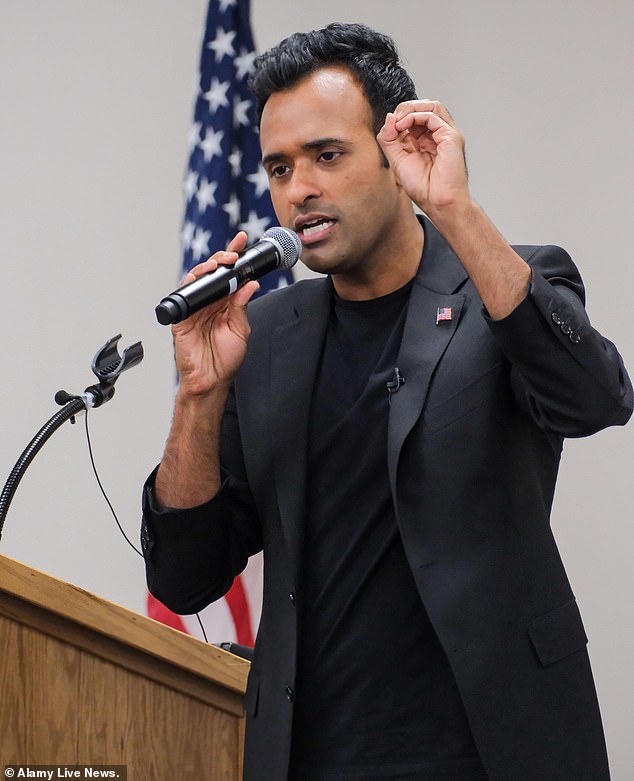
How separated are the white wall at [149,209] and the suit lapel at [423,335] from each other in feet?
6.85

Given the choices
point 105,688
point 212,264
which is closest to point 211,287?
point 212,264

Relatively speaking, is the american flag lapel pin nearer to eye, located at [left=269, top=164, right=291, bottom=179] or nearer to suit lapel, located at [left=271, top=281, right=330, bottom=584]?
suit lapel, located at [left=271, top=281, right=330, bottom=584]

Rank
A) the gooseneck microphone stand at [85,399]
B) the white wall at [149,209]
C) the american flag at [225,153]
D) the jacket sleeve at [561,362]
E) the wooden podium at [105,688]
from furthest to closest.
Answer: the white wall at [149,209] → the american flag at [225,153] → the gooseneck microphone stand at [85,399] → the wooden podium at [105,688] → the jacket sleeve at [561,362]

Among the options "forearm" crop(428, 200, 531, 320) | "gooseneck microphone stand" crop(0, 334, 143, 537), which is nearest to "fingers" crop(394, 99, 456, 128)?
"forearm" crop(428, 200, 531, 320)

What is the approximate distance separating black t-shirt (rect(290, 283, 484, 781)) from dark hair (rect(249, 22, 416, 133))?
16.3 inches

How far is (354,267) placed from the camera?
170 centimetres

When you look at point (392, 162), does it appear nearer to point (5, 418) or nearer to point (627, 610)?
point (5, 418)

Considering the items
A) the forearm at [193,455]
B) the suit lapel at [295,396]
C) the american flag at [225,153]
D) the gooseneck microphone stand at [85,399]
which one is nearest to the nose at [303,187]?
the suit lapel at [295,396]

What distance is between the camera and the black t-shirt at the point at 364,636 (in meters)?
1.48

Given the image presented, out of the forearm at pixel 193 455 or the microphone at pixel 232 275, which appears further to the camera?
the forearm at pixel 193 455

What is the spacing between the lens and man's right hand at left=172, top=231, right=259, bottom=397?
1662 millimetres

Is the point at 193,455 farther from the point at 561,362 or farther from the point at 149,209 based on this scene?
the point at 149,209

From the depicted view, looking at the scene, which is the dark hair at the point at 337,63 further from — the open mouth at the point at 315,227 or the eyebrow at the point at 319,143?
the open mouth at the point at 315,227

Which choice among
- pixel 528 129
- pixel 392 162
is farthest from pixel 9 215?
pixel 392 162
